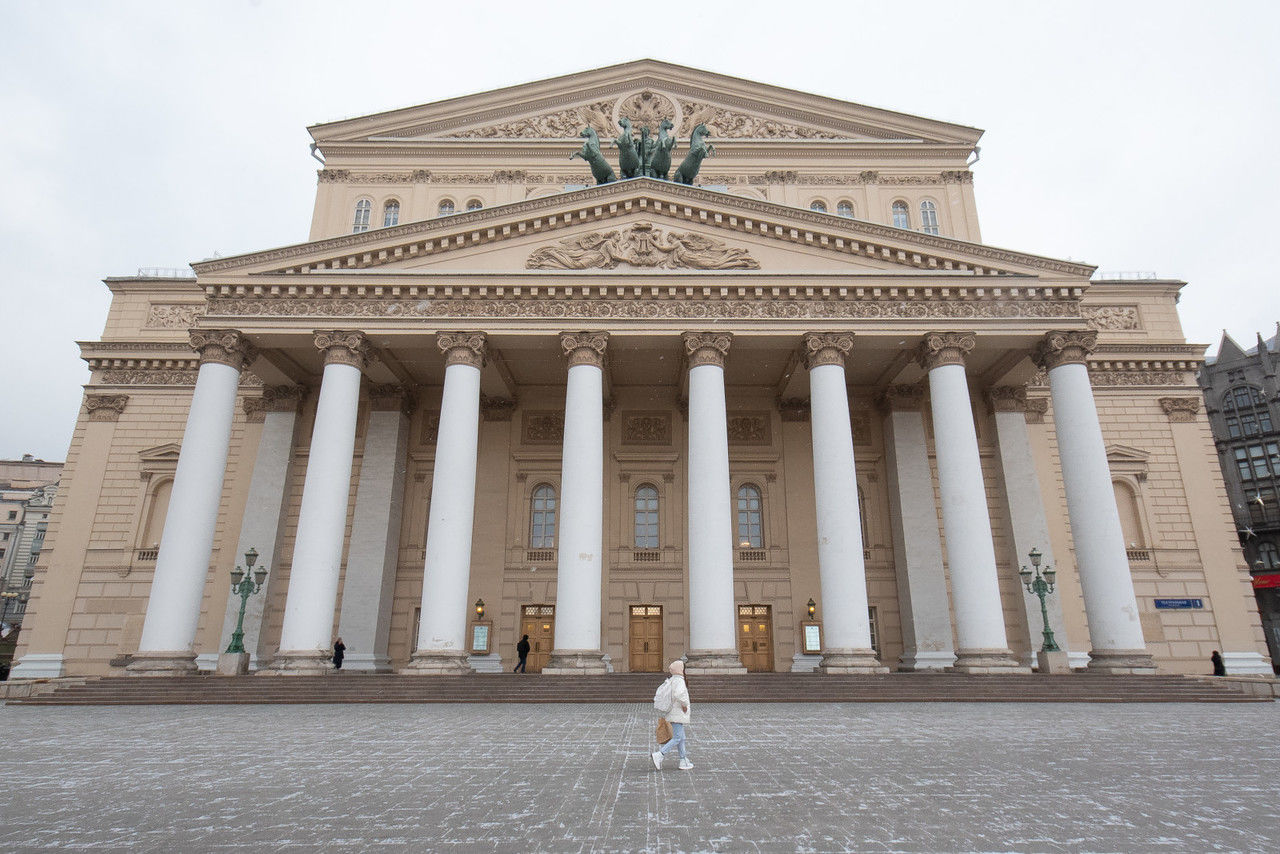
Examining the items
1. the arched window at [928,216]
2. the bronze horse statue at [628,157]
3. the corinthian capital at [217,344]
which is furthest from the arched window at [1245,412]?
the corinthian capital at [217,344]

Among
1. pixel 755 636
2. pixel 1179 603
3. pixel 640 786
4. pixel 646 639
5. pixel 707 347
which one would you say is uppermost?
pixel 707 347

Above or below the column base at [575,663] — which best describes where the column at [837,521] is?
above

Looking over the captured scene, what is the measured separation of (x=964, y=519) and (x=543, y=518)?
14142 mm

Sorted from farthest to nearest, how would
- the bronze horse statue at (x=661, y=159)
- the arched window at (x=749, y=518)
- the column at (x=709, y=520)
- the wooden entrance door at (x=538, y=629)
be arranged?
the arched window at (x=749, y=518) < the wooden entrance door at (x=538, y=629) < the bronze horse statue at (x=661, y=159) < the column at (x=709, y=520)

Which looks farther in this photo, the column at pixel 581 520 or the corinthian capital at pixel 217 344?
the corinthian capital at pixel 217 344

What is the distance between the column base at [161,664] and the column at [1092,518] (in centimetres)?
2351

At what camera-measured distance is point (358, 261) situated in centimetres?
2250

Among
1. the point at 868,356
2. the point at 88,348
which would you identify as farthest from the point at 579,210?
the point at 88,348

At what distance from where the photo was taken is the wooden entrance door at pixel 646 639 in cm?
2564

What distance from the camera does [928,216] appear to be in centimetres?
3216

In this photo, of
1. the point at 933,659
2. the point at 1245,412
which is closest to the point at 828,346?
the point at 933,659

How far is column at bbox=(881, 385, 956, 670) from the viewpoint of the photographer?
2439cm

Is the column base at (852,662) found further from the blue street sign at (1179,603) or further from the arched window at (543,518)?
the blue street sign at (1179,603)

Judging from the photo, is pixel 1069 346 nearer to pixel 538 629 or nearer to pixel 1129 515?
pixel 1129 515
